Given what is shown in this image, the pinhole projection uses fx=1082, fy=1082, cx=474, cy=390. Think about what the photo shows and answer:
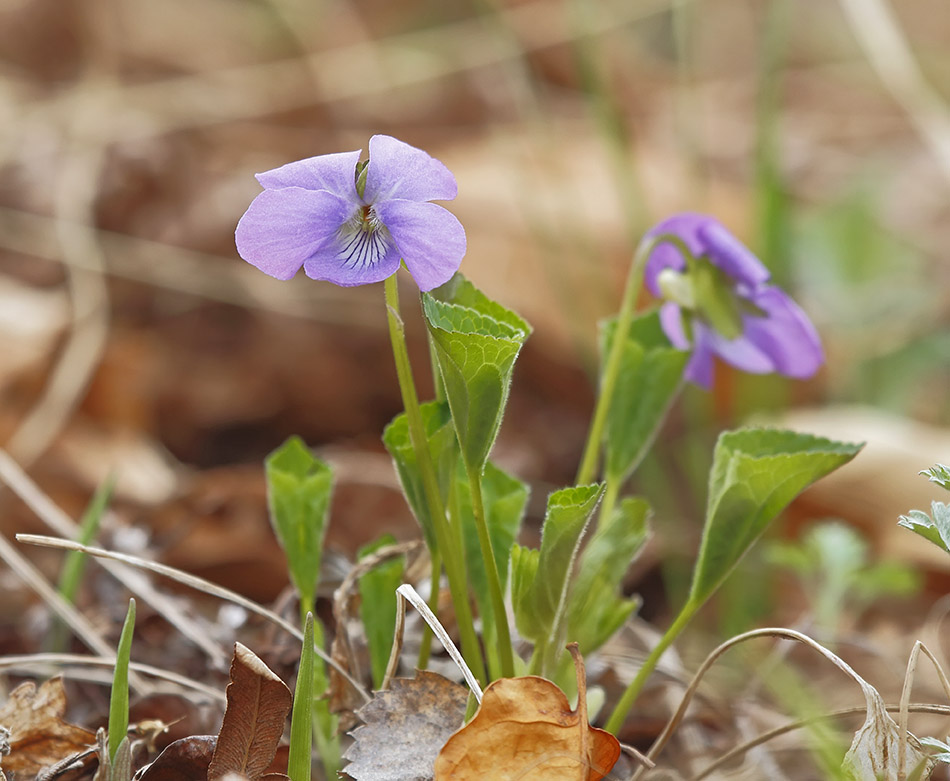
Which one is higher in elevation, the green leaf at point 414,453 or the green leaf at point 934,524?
the green leaf at point 414,453

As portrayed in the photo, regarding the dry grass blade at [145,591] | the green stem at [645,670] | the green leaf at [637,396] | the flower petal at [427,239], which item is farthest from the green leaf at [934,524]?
the dry grass blade at [145,591]

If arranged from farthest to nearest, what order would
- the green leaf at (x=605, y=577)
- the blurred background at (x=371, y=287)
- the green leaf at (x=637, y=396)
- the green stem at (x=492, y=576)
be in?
the blurred background at (x=371, y=287) < the green leaf at (x=637, y=396) < the green leaf at (x=605, y=577) < the green stem at (x=492, y=576)

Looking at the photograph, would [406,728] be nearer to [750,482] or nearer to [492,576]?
[492,576]

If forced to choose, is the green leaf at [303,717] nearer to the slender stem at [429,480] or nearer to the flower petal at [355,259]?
the slender stem at [429,480]

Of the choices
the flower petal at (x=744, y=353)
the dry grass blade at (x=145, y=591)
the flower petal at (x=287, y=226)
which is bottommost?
the dry grass blade at (x=145, y=591)

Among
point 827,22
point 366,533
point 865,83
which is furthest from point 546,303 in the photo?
point 827,22

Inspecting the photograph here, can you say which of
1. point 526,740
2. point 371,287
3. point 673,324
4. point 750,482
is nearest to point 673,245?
point 673,324

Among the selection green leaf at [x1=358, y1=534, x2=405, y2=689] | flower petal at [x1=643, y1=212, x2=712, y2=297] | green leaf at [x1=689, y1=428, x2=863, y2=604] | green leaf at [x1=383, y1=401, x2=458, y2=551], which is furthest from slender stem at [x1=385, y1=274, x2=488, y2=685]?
flower petal at [x1=643, y1=212, x2=712, y2=297]
